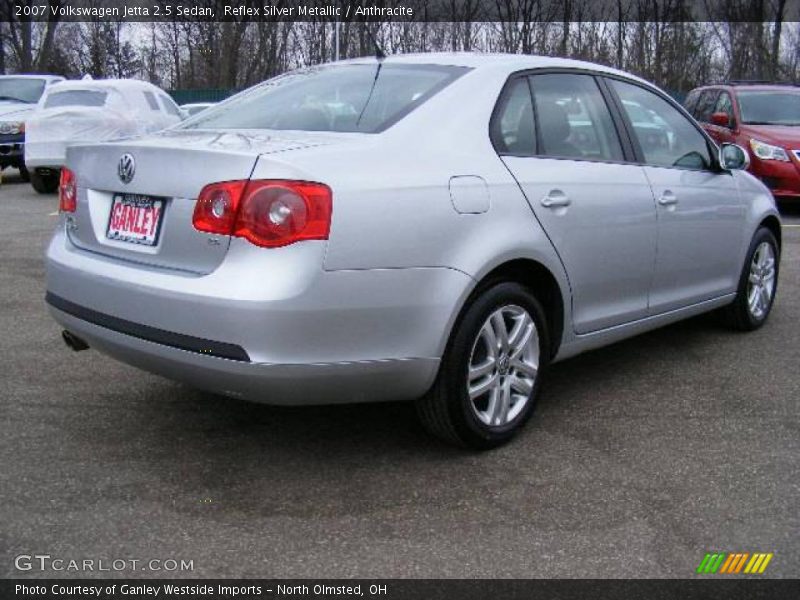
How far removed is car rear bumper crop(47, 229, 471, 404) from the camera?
293 cm

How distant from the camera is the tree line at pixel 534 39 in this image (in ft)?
108

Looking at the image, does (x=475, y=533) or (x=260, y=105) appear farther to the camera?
(x=260, y=105)

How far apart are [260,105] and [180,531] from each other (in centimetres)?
193

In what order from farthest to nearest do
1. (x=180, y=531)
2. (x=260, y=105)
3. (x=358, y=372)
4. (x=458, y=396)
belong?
(x=260, y=105)
(x=458, y=396)
(x=358, y=372)
(x=180, y=531)

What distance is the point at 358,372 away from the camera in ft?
10.2

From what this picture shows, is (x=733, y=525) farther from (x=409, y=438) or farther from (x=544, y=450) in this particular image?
(x=409, y=438)

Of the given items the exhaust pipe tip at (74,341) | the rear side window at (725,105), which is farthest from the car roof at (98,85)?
the exhaust pipe tip at (74,341)

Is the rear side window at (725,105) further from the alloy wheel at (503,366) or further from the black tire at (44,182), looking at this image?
the black tire at (44,182)

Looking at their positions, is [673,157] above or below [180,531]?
above

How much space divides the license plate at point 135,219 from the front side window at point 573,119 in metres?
1.63

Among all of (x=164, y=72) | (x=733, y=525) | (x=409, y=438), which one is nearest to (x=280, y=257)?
→ (x=409, y=438)

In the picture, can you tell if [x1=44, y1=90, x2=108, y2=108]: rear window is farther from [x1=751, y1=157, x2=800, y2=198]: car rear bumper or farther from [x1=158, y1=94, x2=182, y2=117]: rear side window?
[x1=751, y1=157, x2=800, y2=198]: car rear bumper

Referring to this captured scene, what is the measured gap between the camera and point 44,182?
1409cm
